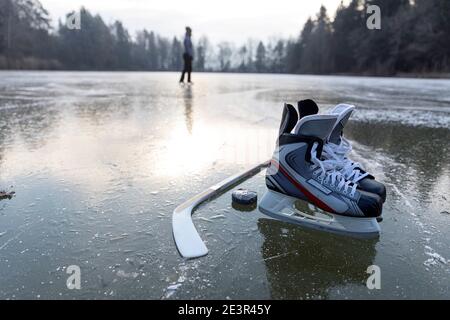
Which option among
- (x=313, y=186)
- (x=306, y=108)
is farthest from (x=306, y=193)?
(x=306, y=108)

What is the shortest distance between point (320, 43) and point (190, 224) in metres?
67.6

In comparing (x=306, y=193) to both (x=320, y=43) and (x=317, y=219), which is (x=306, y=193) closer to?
(x=317, y=219)

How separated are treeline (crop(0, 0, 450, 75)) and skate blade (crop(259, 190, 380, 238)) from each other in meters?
28.3

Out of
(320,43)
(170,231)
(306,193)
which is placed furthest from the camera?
(320,43)

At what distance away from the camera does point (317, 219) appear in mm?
1679

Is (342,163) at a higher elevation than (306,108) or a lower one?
lower

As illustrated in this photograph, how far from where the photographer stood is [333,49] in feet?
190

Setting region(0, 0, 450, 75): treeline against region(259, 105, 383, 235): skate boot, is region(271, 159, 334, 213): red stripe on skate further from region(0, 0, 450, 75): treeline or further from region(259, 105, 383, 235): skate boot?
region(0, 0, 450, 75): treeline

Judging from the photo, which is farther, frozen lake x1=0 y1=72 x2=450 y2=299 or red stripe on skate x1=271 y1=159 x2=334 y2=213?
red stripe on skate x1=271 y1=159 x2=334 y2=213

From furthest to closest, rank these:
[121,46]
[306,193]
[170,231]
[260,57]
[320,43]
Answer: [260,57], [121,46], [320,43], [306,193], [170,231]

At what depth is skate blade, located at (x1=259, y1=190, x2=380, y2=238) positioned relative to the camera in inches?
61.1

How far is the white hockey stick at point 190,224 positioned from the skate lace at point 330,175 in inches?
25.1

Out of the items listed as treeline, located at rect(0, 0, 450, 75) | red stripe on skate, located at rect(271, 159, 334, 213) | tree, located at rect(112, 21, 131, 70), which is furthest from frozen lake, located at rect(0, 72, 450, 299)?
tree, located at rect(112, 21, 131, 70)
